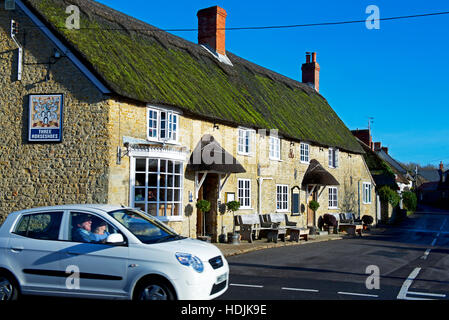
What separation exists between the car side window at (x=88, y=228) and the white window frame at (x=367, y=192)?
1072 inches

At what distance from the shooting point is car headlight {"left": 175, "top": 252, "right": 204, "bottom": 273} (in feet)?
21.7

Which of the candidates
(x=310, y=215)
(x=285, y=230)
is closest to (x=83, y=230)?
(x=285, y=230)

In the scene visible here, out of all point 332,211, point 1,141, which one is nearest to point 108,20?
point 1,141

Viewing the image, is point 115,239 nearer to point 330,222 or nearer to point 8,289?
point 8,289

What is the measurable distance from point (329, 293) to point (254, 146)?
1241cm

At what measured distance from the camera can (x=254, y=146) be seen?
818 inches

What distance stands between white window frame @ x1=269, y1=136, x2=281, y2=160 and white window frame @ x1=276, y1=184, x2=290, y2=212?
1438 millimetres

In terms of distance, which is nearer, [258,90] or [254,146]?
[254,146]

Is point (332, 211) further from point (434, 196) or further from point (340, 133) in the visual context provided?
point (434, 196)

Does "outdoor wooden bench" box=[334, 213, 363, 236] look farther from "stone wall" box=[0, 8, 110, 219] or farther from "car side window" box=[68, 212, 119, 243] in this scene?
"car side window" box=[68, 212, 119, 243]

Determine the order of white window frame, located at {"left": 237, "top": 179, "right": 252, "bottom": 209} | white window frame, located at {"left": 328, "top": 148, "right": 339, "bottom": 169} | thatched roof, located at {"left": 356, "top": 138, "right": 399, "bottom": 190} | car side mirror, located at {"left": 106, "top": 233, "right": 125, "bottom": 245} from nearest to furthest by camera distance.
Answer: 1. car side mirror, located at {"left": 106, "top": 233, "right": 125, "bottom": 245}
2. white window frame, located at {"left": 237, "top": 179, "right": 252, "bottom": 209}
3. white window frame, located at {"left": 328, "top": 148, "right": 339, "bottom": 169}
4. thatched roof, located at {"left": 356, "top": 138, "right": 399, "bottom": 190}

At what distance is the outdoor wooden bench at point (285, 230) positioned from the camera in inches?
761

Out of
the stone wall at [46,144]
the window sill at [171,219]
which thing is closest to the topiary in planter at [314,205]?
the window sill at [171,219]

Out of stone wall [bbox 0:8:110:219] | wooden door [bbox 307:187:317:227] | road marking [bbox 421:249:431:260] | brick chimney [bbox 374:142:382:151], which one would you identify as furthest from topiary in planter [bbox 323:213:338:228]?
brick chimney [bbox 374:142:382:151]
